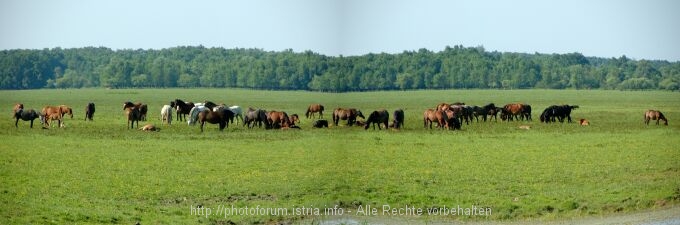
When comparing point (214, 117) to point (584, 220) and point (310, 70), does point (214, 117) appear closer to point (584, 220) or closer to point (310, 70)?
point (310, 70)

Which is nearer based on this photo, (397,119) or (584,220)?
(584,220)

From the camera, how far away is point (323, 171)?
17.8 m

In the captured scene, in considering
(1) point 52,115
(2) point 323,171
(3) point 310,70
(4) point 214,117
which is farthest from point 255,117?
(2) point 323,171

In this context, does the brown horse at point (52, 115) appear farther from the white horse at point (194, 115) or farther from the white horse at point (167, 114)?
the white horse at point (194, 115)

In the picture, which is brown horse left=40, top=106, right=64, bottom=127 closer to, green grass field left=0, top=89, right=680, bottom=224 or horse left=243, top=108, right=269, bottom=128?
green grass field left=0, top=89, right=680, bottom=224

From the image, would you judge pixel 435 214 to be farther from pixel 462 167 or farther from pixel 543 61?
pixel 543 61

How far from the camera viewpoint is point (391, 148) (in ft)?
75.4

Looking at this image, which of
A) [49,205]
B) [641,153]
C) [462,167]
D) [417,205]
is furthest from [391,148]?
[49,205]

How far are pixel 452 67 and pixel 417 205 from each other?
47202mm

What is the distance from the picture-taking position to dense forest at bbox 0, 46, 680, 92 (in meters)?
26.8

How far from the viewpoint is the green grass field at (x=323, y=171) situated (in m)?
14.4

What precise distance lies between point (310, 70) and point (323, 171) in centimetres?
393

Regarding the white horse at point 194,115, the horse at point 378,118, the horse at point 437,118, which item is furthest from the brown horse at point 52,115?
the horse at point 437,118

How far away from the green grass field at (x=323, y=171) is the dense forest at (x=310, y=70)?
175 centimetres
